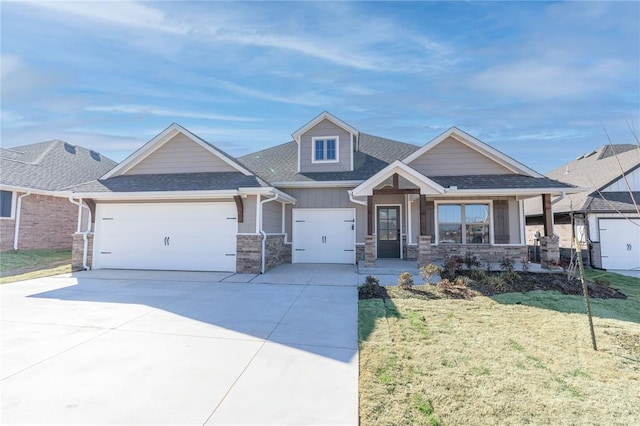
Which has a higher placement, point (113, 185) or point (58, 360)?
point (113, 185)

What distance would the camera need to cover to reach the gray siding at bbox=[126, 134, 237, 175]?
11242 mm

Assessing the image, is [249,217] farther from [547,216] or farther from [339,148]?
[547,216]

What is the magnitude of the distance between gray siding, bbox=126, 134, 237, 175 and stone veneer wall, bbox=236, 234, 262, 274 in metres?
2.95

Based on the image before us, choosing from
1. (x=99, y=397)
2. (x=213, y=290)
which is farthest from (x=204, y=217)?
(x=99, y=397)

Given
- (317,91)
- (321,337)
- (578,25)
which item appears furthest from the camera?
(317,91)

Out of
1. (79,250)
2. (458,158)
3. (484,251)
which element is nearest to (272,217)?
(79,250)

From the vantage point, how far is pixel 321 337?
441 centimetres

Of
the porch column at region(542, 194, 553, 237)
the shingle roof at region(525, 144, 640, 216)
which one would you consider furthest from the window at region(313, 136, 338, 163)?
the shingle roof at region(525, 144, 640, 216)

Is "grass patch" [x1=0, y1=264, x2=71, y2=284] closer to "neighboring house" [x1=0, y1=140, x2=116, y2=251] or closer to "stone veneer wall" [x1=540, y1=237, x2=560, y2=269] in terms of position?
"neighboring house" [x1=0, y1=140, x2=116, y2=251]

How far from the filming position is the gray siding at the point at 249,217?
9.88 m

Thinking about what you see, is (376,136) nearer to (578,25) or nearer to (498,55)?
(498,55)

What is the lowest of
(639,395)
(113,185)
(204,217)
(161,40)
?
(639,395)

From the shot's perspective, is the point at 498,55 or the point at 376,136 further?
the point at 376,136

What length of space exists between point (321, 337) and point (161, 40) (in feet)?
32.0
